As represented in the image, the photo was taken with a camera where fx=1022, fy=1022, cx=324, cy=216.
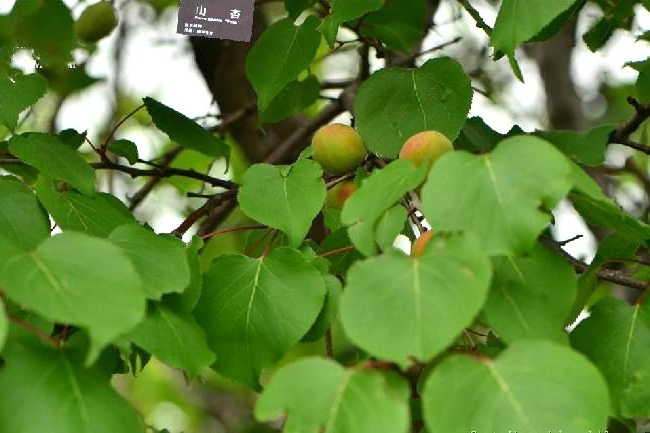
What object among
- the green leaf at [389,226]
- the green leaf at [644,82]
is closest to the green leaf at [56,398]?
the green leaf at [389,226]

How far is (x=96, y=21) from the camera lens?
168 cm

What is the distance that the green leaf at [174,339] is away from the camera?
77cm

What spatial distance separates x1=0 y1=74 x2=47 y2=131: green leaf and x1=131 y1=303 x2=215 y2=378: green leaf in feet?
1.00

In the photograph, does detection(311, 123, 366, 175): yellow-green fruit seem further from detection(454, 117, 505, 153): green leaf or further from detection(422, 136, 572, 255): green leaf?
detection(422, 136, 572, 255): green leaf

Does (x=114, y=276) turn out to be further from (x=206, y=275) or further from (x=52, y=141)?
(x=52, y=141)

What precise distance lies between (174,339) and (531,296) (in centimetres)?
27

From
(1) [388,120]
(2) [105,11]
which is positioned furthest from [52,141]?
(2) [105,11]

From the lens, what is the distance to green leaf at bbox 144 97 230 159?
3.84ft

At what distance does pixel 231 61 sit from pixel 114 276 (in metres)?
1.21

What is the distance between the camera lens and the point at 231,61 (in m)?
1.84

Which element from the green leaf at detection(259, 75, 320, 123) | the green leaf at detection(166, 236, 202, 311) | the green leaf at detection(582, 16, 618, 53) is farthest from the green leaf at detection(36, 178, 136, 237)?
the green leaf at detection(582, 16, 618, 53)

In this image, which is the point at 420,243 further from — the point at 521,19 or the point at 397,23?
the point at 397,23

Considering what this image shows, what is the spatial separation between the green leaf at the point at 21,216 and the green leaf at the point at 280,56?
0.30 meters

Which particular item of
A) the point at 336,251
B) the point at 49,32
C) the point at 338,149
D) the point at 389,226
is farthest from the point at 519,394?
the point at 49,32
